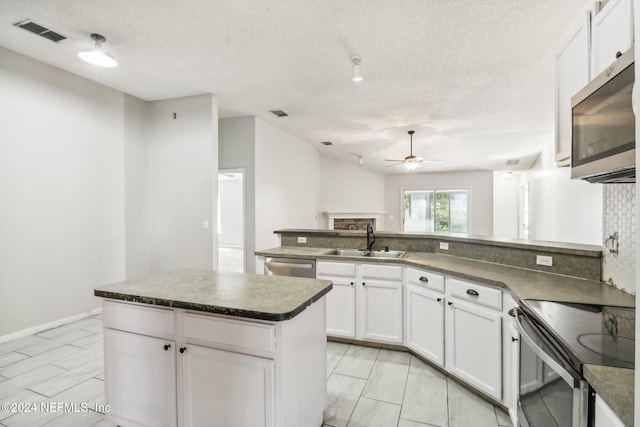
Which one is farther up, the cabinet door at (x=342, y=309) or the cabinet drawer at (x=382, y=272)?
the cabinet drawer at (x=382, y=272)

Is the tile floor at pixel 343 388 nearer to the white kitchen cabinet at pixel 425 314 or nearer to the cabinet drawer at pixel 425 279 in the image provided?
the white kitchen cabinet at pixel 425 314

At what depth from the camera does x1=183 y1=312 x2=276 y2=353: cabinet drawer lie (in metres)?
1.39

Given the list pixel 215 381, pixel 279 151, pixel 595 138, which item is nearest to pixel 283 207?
pixel 279 151

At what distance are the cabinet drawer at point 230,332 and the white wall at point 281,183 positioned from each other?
2.07m

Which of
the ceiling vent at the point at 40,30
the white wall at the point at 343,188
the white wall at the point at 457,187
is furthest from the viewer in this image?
the white wall at the point at 457,187

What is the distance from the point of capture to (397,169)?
9.00 m

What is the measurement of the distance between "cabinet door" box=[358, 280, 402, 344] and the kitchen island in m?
1.14

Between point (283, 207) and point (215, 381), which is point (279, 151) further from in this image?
point (215, 381)

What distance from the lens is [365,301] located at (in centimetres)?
295

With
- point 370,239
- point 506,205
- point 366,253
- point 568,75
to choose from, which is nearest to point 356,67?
point 568,75

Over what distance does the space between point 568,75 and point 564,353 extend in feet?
5.97

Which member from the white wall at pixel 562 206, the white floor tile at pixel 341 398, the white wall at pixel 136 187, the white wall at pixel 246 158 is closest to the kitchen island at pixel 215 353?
the white floor tile at pixel 341 398

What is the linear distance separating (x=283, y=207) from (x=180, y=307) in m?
4.45

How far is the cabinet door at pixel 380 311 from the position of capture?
2.84m
